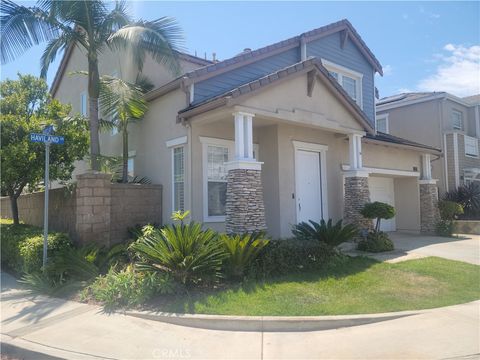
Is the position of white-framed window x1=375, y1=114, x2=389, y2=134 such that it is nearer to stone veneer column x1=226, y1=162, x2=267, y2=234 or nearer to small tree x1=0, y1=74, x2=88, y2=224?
stone veneer column x1=226, y1=162, x2=267, y2=234

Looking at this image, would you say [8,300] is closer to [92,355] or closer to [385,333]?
[92,355]

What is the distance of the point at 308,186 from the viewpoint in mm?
12195

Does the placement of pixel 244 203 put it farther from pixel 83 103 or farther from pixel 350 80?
pixel 83 103

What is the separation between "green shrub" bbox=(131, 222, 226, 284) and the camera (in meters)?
6.97

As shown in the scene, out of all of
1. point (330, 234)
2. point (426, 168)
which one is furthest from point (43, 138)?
point (426, 168)

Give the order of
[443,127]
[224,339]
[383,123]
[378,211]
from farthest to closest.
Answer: [383,123], [443,127], [378,211], [224,339]

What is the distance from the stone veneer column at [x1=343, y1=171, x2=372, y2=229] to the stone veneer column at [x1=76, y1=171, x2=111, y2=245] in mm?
6977

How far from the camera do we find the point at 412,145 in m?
16.0

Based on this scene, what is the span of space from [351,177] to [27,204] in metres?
11.1

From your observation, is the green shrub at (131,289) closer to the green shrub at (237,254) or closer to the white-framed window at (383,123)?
the green shrub at (237,254)

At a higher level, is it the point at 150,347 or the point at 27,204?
the point at 27,204

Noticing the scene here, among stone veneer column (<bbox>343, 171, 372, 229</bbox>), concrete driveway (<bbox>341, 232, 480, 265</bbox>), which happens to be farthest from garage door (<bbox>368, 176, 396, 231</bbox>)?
stone veneer column (<bbox>343, 171, 372, 229</bbox>)

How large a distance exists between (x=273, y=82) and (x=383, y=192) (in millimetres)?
9154

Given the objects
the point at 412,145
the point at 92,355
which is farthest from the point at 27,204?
the point at 412,145
